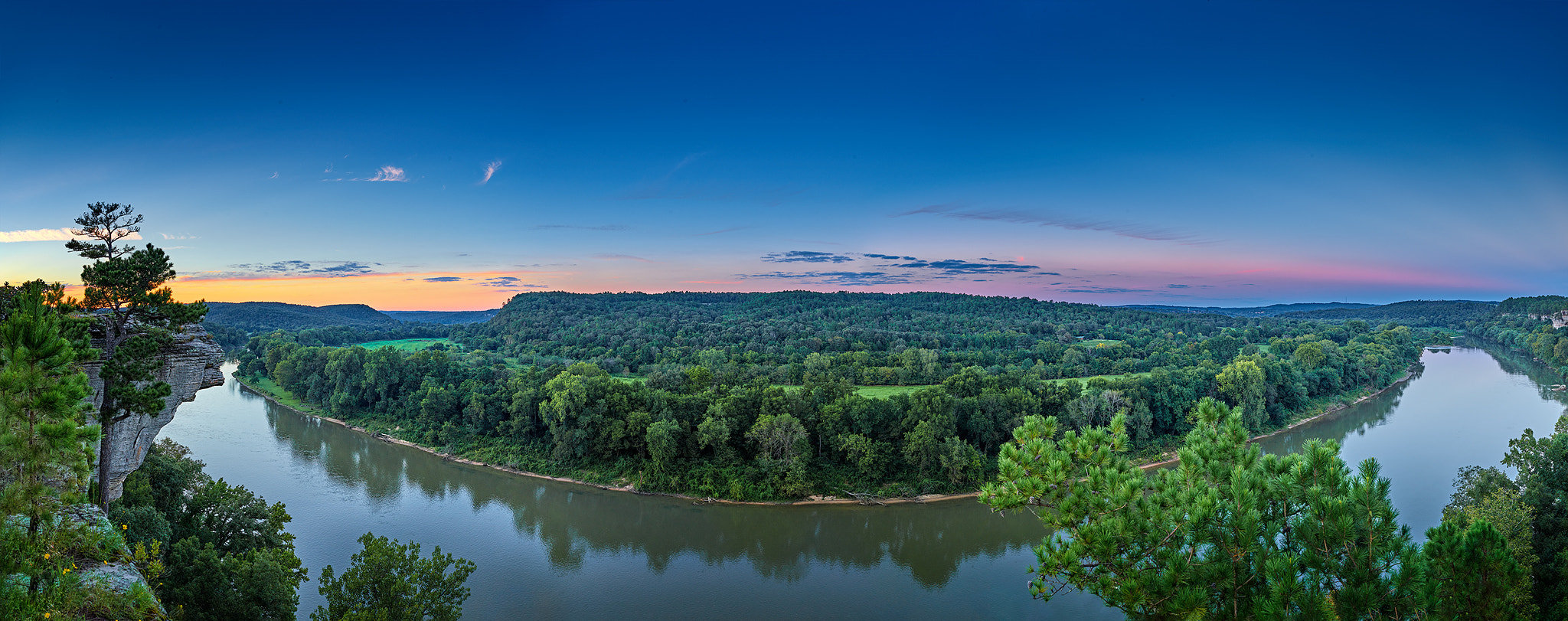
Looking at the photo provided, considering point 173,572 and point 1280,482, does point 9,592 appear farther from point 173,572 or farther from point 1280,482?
point 1280,482

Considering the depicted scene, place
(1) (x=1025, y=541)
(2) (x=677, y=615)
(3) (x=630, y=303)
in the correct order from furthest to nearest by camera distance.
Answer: (3) (x=630, y=303)
(1) (x=1025, y=541)
(2) (x=677, y=615)

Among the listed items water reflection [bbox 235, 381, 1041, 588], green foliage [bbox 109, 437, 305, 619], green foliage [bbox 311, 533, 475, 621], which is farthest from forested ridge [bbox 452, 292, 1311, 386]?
green foliage [bbox 311, 533, 475, 621]

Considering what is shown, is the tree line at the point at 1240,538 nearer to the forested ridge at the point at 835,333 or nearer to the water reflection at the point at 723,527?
the water reflection at the point at 723,527

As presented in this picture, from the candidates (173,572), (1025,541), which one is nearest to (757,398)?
(1025,541)

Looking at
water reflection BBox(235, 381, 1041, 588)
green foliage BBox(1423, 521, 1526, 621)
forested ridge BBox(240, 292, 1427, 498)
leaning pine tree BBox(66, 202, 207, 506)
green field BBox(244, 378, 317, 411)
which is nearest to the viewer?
green foliage BBox(1423, 521, 1526, 621)

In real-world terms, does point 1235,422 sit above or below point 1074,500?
above

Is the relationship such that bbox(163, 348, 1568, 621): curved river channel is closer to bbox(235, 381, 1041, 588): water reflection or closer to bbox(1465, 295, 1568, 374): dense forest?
bbox(235, 381, 1041, 588): water reflection
